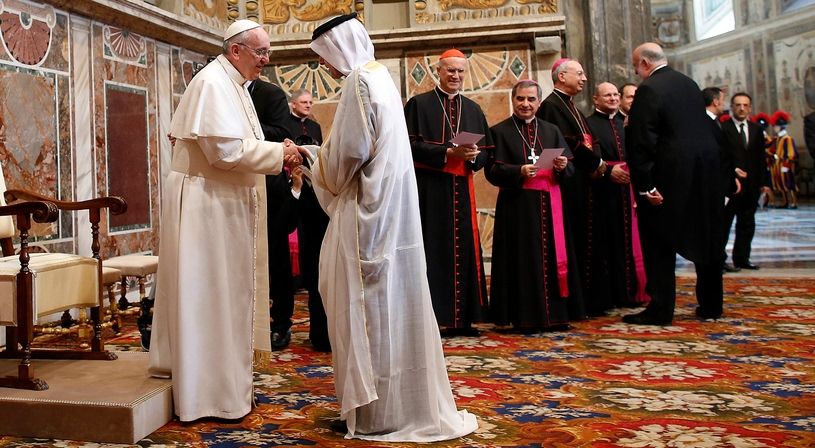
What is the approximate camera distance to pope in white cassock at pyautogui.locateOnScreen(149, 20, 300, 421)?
3.25m

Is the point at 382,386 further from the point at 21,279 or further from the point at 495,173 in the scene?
the point at 495,173

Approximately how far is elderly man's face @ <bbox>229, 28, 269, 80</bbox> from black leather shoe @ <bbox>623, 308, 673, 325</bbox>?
3.19 meters

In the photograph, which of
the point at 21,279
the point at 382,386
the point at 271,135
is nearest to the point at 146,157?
the point at 271,135

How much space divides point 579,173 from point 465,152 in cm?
135

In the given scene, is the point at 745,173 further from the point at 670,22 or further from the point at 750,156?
the point at 670,22

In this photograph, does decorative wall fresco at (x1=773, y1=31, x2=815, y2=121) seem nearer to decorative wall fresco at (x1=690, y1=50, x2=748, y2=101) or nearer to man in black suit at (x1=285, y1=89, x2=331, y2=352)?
decorative wall fresco at (x1=690, y1=50, x2=748, y2=101)

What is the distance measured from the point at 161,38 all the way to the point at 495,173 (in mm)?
3433

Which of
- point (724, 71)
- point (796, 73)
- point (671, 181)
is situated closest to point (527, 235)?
point (671, 181)

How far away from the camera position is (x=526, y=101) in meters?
5.49

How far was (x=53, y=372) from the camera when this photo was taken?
144 inches

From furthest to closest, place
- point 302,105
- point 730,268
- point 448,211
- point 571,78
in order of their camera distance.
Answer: point 730,268 < point 302,105 < point 571,78 < point 448,211

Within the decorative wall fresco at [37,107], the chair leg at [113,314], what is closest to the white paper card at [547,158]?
the chair leg at [113,314]

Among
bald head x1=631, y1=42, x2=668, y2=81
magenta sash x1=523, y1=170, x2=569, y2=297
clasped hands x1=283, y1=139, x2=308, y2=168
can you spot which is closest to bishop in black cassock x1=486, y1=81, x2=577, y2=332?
magenta sash x1=523, y1=170, x2=569, y2=297

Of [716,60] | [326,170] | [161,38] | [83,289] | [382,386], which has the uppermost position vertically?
[716,60]
